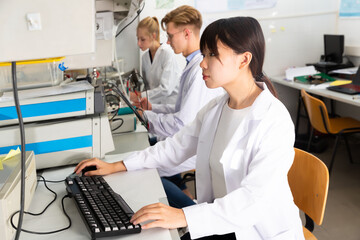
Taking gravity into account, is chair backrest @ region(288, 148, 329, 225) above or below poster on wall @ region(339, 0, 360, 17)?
below

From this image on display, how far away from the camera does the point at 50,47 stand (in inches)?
29.0

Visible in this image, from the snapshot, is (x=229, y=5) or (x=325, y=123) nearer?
(x=325, y=123)

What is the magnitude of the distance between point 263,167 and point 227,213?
166 mm

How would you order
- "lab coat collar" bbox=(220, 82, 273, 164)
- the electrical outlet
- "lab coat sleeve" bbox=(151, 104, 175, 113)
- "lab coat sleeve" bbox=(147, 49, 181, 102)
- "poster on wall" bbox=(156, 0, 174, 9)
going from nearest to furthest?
the electrical outlet, "lab coat collar" bbox=(220, 82, 273, 164), "lab coat sleeve" bbox=(151, 104, 175, 113), "lab coat sleeve" bbox=(147, 49, 181, 102), "poster on wall" bbox=(156, 0, 174, 9)

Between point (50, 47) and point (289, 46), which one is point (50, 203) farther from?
point (289, 46)

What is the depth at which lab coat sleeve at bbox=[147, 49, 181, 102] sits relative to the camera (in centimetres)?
304

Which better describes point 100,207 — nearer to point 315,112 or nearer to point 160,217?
point 160,217

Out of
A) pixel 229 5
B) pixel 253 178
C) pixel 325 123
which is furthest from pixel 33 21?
pixel 229 5

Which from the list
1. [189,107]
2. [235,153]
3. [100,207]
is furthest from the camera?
[189,107]

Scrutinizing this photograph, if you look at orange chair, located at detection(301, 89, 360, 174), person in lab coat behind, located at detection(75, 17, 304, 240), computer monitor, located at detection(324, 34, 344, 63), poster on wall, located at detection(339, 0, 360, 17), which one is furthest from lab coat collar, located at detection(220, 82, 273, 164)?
poster on wall, located at detection(339, 0, 360, 17)

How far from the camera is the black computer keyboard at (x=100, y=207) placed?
3.22 ft

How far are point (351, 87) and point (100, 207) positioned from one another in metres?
2.52

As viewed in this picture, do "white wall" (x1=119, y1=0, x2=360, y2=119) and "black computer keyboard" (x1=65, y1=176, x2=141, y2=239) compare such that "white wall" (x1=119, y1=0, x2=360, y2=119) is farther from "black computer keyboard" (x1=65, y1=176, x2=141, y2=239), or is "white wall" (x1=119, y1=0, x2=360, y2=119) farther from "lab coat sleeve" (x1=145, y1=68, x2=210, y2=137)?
"black computer keyboard" (x1=65, y1=176, x2=141, y2=239)

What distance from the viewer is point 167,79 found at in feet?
10.2
